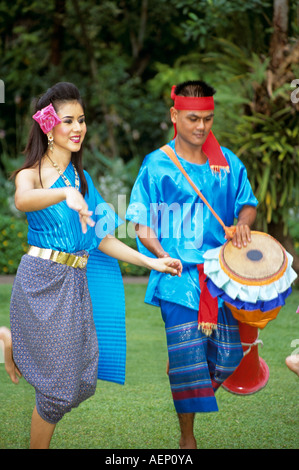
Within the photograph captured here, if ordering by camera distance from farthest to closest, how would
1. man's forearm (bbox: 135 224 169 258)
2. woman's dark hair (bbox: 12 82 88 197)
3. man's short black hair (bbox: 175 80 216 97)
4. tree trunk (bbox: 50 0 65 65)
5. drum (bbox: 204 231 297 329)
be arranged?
tree trunk (bbox: 50 0 65 65), man's short black hair (bbox: 175 80 216 97), man's forearm (bbox: 135 224 169 258), drum (bbox: 204 231 297 329), woman's dark hair (bbox: 12 82 88 197)

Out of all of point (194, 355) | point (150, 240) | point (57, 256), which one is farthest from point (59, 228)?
point (194, 355)

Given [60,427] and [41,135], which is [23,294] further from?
[60,427]

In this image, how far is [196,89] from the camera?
4.36m

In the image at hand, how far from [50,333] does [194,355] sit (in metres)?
0.95

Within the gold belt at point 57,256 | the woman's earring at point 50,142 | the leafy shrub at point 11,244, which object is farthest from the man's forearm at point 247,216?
the leafy shrub at point 11,244

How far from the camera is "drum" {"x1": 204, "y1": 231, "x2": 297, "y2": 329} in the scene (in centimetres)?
400

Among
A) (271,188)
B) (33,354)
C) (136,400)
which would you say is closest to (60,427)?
(136,400)

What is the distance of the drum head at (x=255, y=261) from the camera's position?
13.2 feet

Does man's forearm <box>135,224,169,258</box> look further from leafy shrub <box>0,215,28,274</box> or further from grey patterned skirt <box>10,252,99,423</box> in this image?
leafy shrub <box>0,215,28,274</box>

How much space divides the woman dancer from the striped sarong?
48 centimetres

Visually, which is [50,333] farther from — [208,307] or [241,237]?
[241,237]

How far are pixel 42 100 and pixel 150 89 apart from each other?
39.4ft

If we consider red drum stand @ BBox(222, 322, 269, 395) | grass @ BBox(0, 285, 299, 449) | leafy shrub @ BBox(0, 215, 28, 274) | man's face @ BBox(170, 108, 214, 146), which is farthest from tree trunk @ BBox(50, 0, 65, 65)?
red drum stand @ BBox(222, 322, 269, 395)

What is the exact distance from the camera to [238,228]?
4215 mm
